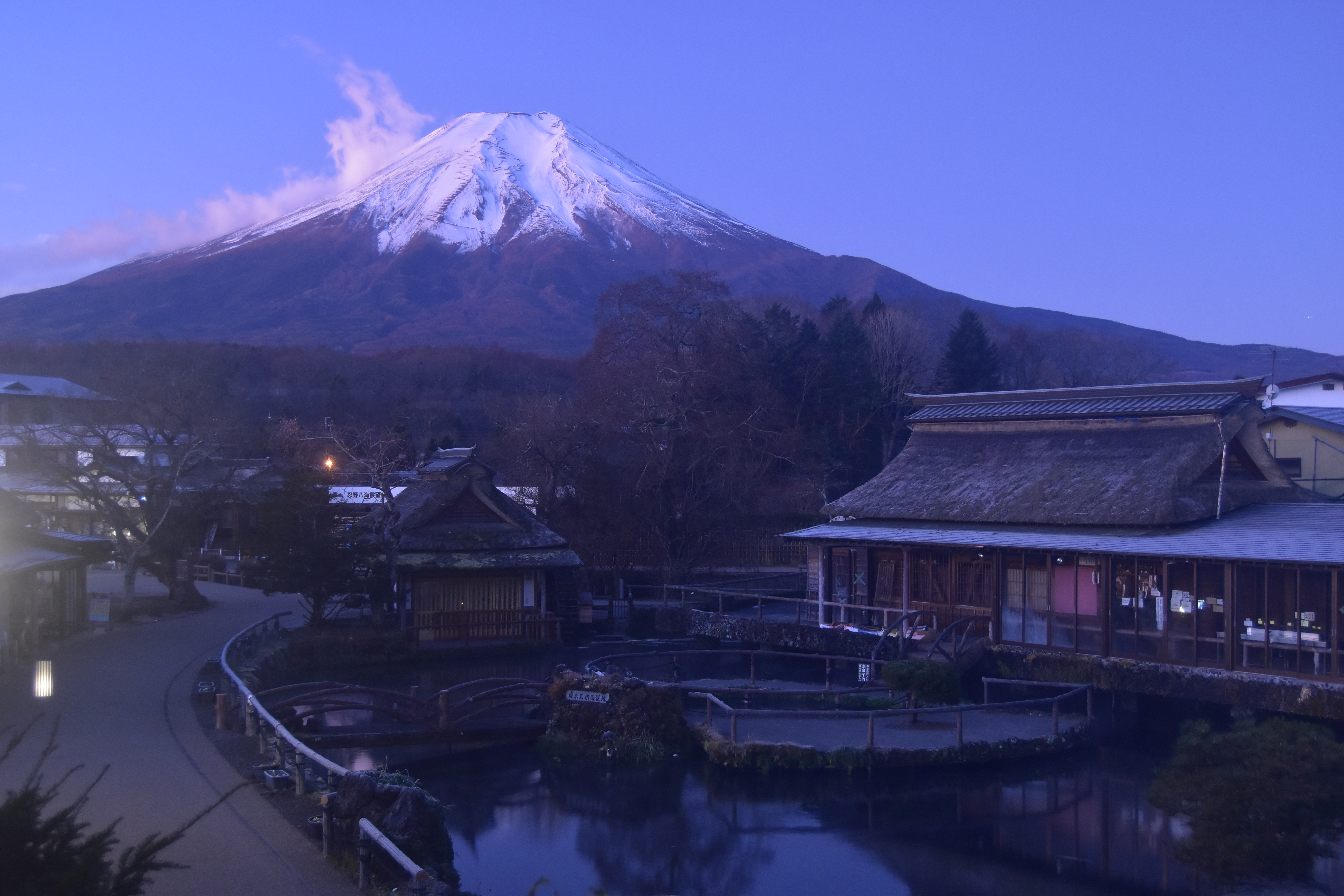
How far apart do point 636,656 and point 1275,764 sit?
44.6ft

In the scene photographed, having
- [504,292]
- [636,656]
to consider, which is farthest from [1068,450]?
[504,292]

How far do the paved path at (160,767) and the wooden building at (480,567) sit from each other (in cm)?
589

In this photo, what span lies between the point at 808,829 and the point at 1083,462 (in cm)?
1213

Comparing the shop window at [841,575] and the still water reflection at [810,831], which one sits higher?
the shop window at [841,575]

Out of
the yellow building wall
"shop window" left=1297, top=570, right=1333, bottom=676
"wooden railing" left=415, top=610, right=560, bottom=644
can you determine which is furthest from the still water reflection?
the yellow building wall

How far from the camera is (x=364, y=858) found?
24.8 feet

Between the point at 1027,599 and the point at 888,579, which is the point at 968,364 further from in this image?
the point at 1027,599

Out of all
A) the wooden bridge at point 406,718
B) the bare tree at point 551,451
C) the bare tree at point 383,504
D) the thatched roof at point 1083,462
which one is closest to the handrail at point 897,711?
the wooden bridge at point 406,718

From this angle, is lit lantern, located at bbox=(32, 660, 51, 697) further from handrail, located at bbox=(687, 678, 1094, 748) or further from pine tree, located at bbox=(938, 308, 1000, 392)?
pine tree, located at bbox=(938, 308, 1000, 392)

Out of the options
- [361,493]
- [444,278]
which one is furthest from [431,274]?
[361,493]

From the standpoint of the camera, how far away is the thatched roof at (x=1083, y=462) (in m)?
19.3

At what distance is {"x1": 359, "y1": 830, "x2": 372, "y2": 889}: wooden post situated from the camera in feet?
24.6

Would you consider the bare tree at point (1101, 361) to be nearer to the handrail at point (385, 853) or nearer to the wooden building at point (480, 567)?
the wooden building at point (480, 567)

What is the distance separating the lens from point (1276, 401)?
35.2m
